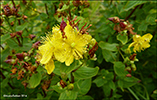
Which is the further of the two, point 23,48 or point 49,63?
point 23,48

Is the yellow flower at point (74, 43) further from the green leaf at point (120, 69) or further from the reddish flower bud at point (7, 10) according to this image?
the reddish flower bud at point (7, 10)

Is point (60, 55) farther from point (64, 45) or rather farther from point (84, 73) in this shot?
point (84, 73)

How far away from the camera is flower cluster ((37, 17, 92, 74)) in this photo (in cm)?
85

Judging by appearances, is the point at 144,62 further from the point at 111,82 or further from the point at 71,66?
the point at 71,66

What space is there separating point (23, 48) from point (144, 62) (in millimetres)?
1761

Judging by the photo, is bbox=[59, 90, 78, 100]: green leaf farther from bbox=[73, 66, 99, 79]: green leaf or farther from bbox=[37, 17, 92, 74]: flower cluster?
bbox=[37, 17, 92, 74]: flower cluster

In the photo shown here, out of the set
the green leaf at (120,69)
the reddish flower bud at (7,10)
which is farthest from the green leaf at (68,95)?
the reddish flower bud at (7,10)

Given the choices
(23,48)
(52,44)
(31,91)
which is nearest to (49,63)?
(52,44)

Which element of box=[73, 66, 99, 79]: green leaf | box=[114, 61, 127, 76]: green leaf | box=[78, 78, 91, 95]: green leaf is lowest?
box=[78, 78, 91, 95]: green leaf

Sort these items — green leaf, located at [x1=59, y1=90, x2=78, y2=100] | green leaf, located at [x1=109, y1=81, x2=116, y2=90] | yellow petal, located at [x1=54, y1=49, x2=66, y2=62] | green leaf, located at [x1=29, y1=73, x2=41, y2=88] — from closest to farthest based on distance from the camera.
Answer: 1. yellow petal, located at [x1=54, y1=49, x2=66, y2=62]
2. green leaf, located at [x1=59, y1=90, x2=78, y2=100]
3. green leaf, located at [x1=29, y1=73, x2=41, y2=88]
4. green leaf, located at [x1=109, y1=81, x2=116, y2=90]

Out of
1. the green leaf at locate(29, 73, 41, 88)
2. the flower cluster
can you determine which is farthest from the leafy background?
the flower cluster

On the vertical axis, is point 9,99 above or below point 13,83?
below

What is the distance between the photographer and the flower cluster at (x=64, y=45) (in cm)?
85

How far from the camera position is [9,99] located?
5.52 ft
